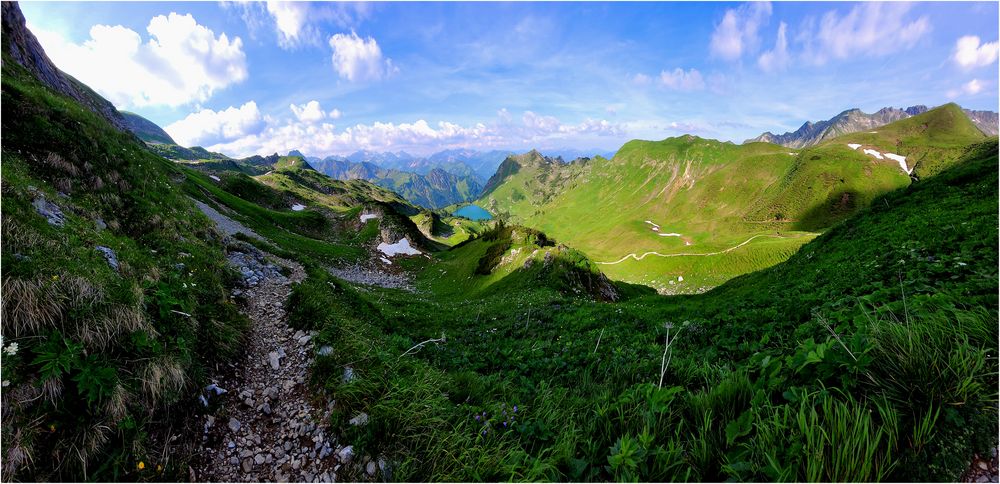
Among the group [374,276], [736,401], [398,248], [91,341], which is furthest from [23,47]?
[736,401]

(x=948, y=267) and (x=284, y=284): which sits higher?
(x=948, y=267)

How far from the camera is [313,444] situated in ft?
18.2

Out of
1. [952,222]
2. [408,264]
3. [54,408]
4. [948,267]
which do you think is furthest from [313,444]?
[408,264]

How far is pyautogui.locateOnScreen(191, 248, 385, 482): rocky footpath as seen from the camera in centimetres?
515

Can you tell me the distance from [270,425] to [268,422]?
10 cm

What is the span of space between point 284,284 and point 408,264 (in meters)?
51.2

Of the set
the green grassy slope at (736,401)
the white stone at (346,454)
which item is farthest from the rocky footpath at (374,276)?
the white stone at (346,454)

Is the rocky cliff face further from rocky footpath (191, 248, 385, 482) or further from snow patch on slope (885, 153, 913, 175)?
snow patch on slope (885, 153, 913, 175)

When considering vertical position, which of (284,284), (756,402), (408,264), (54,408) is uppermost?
(756,402)

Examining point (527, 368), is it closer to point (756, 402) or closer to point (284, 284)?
point (756, 402)

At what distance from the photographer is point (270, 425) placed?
6.00 m

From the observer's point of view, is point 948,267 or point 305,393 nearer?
point 305,393

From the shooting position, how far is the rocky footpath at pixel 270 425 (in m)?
5.15

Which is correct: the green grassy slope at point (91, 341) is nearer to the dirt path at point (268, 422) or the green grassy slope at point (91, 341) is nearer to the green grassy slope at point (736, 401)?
the dirt path at point (268, 422)
